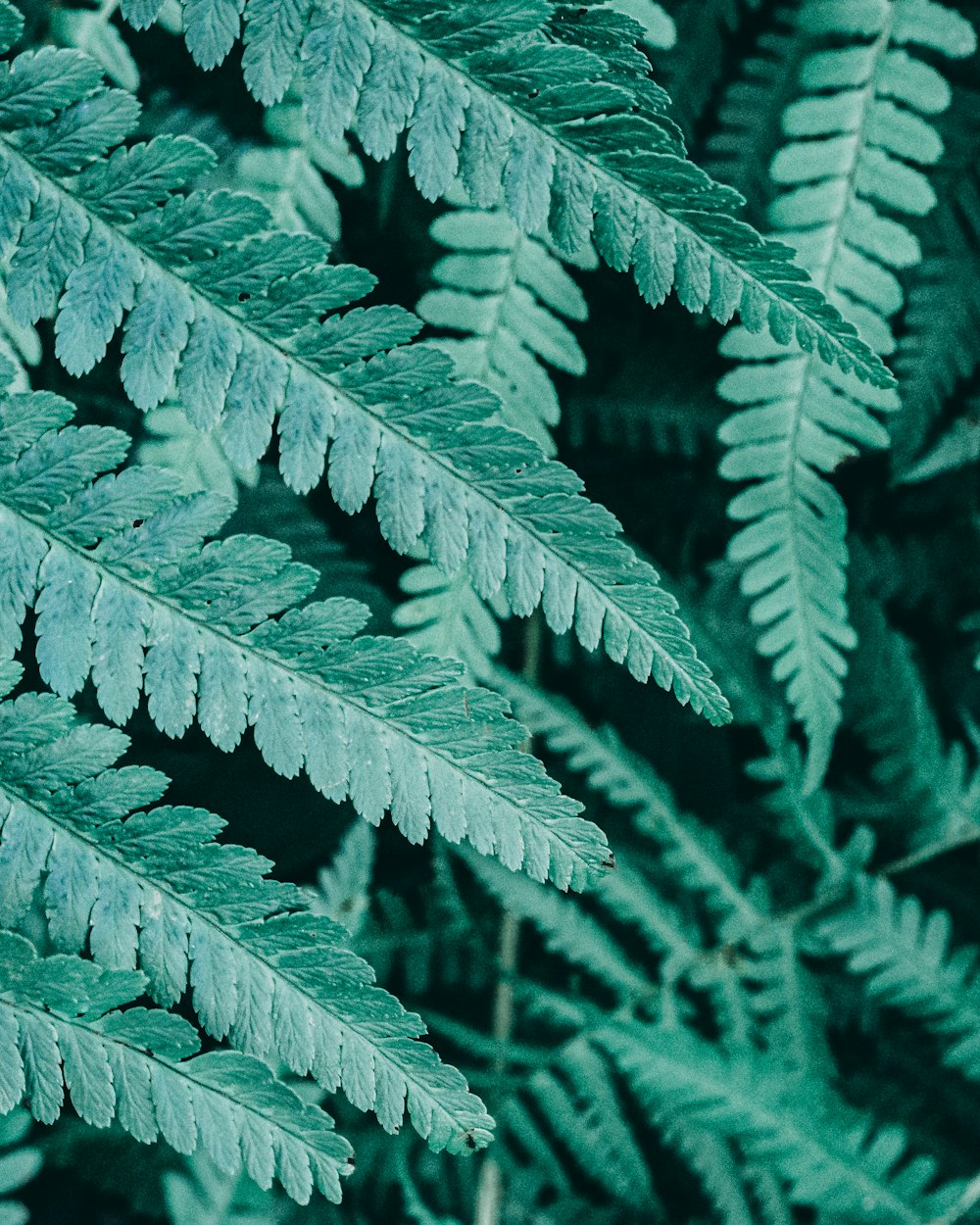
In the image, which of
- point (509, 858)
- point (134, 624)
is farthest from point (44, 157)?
point (509, 858)

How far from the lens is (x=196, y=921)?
2.59ft

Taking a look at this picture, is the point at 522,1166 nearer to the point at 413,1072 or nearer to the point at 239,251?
the point at 413,1072

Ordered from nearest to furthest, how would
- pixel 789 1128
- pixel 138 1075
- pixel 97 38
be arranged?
pixel 138 1075 → pixel 97 38 → pixel 789 1128

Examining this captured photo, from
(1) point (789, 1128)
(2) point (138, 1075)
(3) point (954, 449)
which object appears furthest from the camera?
(3) point (954, 449)

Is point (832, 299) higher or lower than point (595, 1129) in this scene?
higher

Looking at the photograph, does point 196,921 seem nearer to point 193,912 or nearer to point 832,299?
point 193,912

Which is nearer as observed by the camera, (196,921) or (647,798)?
(196,921)

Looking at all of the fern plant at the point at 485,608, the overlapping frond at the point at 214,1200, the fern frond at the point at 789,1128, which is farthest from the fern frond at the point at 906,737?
the overlapping frond at the point at 214,1200

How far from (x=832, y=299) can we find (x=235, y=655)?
713 mm

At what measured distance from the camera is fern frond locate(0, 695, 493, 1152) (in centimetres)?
76

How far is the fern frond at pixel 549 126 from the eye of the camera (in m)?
0.78

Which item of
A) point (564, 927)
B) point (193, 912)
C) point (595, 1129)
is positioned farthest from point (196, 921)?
point (595, 1129)

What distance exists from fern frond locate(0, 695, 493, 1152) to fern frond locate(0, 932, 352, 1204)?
23 mm

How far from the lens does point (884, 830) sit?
143cm
